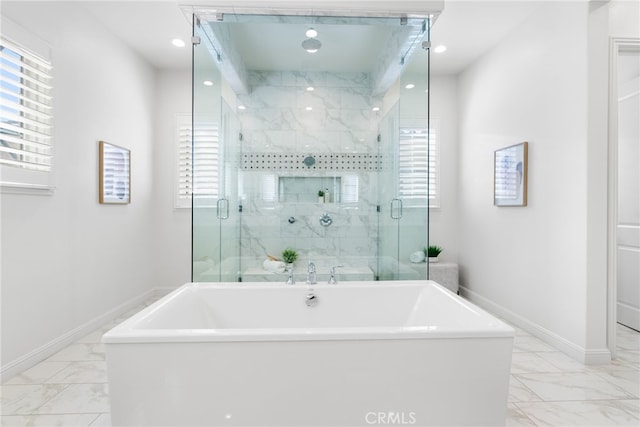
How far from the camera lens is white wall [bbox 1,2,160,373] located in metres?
2.27

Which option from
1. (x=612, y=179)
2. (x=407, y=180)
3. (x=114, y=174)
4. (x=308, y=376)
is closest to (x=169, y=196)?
(x=114, y=174)

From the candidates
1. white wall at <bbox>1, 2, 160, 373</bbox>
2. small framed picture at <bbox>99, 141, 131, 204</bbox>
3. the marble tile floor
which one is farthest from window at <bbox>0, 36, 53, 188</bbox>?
the marble tile floor

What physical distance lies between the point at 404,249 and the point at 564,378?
1.33 meters

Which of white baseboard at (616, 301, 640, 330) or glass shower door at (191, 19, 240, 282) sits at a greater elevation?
glass shower door at (191, 19, 240, 282)

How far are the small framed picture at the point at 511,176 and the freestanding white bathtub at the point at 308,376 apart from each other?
1970mm

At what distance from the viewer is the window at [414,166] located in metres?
2.72

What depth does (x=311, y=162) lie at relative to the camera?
364 cm

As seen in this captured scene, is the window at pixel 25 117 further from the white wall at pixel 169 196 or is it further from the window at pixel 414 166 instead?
the window at pixel 414 166

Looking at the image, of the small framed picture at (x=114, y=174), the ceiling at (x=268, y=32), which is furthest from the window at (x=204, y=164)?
the small framed picture at (x=114, y=174)

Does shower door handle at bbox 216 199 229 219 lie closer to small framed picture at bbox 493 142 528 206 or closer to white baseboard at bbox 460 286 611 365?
small framed picture at bbox 493 142 528 206

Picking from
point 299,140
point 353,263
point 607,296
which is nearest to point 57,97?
A: point 299,140

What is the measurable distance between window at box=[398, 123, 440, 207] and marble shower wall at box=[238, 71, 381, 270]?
0.56 meters

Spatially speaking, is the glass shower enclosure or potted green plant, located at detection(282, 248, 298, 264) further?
potted green plant, located at detection(282, 248, 298, 264)

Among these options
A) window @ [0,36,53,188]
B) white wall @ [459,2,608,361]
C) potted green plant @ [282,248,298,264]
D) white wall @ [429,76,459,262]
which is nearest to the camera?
window @ [0,36,53,188]
